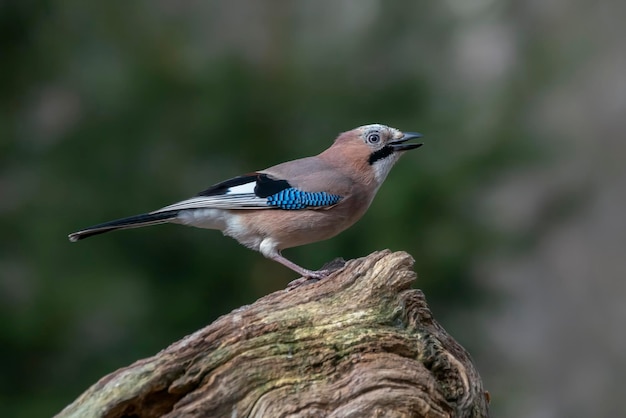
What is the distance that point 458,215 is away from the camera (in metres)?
8.09

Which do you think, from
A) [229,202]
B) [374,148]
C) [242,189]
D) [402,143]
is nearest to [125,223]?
[229,202]

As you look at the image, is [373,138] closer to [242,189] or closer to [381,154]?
[381,154]

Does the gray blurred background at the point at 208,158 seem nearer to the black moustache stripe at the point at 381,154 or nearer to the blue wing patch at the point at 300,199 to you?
the black moustache stripe at the point at 381,154

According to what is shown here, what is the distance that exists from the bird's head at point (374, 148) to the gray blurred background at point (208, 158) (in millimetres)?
2303

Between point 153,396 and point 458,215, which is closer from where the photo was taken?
point 153,396

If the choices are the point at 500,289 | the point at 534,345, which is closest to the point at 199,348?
the point at 500,289

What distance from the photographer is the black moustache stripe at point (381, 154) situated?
5354mm

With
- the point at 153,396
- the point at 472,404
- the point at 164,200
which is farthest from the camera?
the point at 164,200

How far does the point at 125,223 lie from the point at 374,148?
1603 mm

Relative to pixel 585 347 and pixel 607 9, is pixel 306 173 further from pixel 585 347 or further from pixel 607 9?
pixel 607 9

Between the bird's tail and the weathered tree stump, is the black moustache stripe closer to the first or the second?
the bird's tail

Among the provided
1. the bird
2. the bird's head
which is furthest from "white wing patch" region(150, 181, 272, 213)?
the bird's head

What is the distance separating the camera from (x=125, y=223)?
4.71m

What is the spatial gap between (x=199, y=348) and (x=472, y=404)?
118cm
